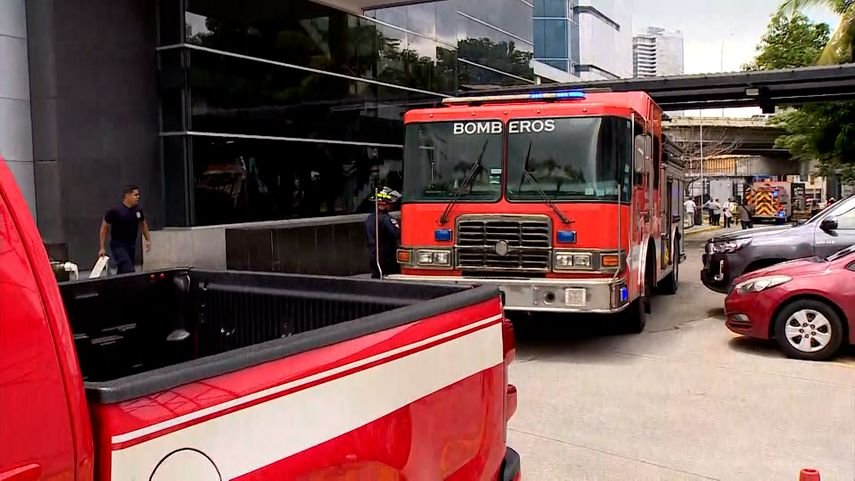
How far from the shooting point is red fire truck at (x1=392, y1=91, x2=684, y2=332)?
8469mm

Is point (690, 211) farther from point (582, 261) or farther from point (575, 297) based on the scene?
point (575, 297)

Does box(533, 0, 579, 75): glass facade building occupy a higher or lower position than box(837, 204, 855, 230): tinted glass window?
higher

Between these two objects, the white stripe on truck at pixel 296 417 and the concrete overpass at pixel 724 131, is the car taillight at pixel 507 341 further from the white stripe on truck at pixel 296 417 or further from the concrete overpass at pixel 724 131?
the concrete overpass at pixel 724 131

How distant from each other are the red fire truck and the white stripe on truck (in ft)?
17.7

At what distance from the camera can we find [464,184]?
9.02 metres

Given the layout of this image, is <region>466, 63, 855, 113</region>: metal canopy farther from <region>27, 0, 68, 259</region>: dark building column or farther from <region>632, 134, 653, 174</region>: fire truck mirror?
<region>27, 0, 68, 259</region>: dark building column

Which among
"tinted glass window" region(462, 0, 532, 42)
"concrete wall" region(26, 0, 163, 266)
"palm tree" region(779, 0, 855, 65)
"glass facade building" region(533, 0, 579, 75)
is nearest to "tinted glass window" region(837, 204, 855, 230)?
"concrete wall" region(26, 0, 163, 266)

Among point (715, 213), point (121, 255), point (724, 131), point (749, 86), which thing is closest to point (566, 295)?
point (121, 255)

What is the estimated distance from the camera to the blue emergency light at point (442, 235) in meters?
9.01

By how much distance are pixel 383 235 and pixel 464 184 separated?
1948 mm

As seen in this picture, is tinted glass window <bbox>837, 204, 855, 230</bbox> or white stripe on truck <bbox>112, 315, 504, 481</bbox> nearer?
white stripe on truck <bbox>112, 315, 504, 481</bbox>

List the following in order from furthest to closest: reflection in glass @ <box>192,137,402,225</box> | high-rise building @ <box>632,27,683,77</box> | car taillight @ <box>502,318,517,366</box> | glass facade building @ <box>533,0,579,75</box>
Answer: high-rise building @ <box>632,27,683,77</box> < glass facade building @ <box>533,0,579,75</box> < reflection in glass @ <box>192,137,402,225</box> < car taillight @ <box>502,318,517,366</box>

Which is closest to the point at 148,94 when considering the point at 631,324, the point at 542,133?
the point at 542,133

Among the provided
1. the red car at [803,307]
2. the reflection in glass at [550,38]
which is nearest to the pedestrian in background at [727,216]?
the reflection in glass at [550,38]
